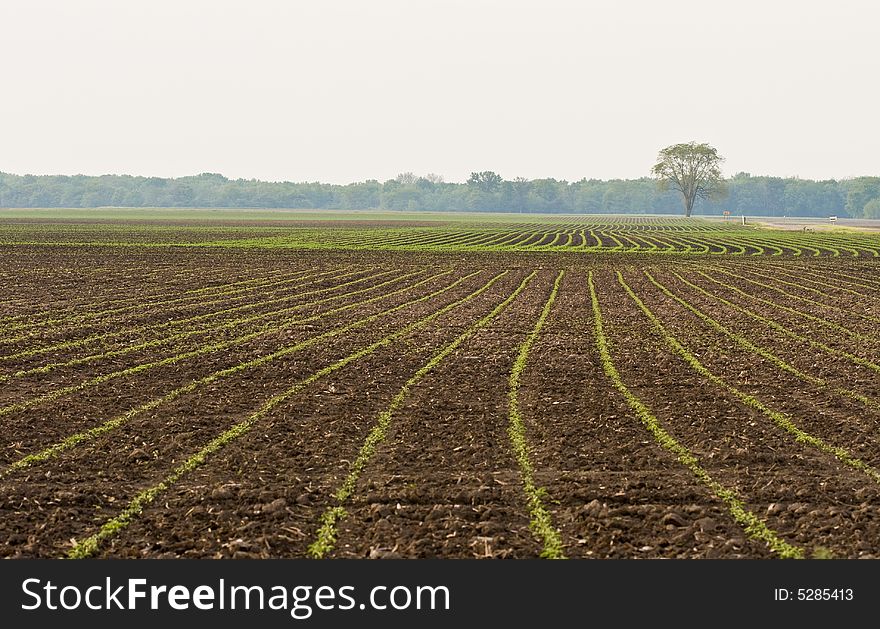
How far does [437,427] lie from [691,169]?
144 metres

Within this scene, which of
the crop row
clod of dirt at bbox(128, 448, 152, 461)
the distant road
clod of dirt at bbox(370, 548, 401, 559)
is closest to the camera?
clod of dirt at bbox(370, 548, 401, 559)

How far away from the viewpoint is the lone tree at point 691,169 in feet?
473

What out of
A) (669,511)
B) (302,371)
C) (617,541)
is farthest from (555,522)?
(302,371)

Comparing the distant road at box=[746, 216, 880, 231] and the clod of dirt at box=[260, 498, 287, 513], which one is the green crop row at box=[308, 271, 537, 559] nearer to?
the clod of dirt at box=[260, 498, 287, 513]

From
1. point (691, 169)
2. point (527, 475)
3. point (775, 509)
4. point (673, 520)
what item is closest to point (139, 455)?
point (527, 475)

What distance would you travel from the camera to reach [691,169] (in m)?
145

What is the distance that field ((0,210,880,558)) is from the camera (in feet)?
23.3

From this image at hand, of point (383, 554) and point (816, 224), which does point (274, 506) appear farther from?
point (816, 224)

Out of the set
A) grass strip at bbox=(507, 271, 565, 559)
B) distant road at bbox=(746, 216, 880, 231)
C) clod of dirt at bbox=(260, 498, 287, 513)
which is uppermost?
distant road at bbox=(746, 216, 880, 231)

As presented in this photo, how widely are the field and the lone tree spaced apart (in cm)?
12787

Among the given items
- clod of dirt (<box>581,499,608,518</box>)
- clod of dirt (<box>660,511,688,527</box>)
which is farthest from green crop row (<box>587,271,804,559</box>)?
clod of dirt (<box>581,499,608,518</box>)

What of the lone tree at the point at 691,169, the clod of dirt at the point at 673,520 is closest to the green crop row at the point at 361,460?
the clod of dirt at the point at 673,520

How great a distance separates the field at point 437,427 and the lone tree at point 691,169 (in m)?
128

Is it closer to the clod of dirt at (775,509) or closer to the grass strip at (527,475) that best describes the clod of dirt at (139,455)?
the grass strip at (527,475)
